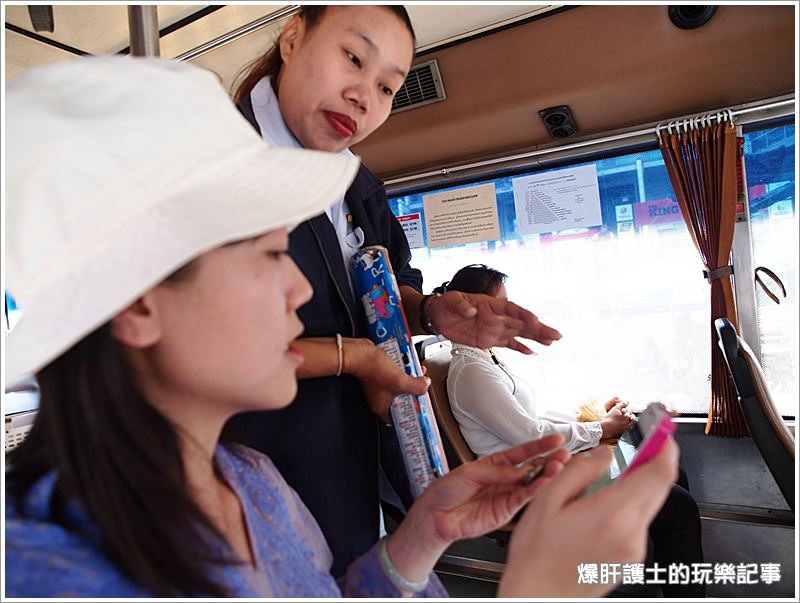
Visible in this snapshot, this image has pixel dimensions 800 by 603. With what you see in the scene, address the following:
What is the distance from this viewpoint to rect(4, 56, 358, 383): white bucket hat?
1.67 ft

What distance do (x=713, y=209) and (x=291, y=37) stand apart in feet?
6.89

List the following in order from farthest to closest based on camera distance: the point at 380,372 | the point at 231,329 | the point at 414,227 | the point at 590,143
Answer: the point at 414,227 < the point at 590,143 < the point at 380,372 < the point at 231,329

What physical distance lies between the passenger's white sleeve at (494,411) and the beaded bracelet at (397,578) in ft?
4.53

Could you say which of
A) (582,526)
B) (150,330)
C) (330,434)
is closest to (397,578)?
(330,434)

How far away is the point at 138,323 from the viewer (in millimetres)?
604

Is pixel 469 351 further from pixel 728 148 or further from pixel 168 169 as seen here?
pixel 168 169

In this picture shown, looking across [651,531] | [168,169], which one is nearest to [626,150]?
[651,531]

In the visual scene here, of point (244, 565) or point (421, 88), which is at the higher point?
point (421, 88)

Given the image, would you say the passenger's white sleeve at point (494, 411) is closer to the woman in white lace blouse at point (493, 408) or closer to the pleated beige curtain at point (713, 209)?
the woman in white lace blouse at point (493, 408)

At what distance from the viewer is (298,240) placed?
40.0 inches

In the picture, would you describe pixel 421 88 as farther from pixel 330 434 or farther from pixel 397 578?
pixel 397 578

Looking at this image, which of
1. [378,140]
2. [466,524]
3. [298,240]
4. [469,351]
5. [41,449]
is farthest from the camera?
[378,140]

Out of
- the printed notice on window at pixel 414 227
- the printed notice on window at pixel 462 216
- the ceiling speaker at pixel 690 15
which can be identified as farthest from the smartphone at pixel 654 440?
the printed notice on window at pixel 414 227

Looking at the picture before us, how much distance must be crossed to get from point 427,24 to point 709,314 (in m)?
1.81
